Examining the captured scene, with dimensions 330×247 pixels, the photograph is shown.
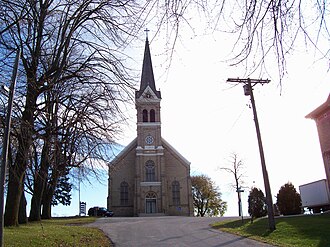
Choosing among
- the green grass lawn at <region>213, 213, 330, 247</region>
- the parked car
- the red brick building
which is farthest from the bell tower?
the green grass lawn at <region>213, 213, 330, 247</region>

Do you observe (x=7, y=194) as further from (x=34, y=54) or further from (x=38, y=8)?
(x=38, y=8)

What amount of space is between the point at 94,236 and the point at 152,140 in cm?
3732

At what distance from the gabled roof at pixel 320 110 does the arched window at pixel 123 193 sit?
32456 mm

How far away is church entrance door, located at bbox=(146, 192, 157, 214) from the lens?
5069 centimetres

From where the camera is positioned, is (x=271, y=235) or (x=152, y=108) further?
(x=152, y=108)

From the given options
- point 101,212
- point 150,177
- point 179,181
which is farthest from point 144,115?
point 101,212

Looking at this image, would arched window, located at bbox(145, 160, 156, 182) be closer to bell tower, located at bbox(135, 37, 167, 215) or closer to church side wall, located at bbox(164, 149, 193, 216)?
bell tower, located at bbox(135, 37, 167, 215)

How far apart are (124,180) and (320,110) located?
34032 millimetres

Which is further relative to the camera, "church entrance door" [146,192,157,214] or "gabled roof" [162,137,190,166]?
"gabled roof" [162,137,190,166]

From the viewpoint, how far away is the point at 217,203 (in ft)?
246

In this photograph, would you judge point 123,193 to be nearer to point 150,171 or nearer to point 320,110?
point 150,171

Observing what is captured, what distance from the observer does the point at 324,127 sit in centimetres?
2523

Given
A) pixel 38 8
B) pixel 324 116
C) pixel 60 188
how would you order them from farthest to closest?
pixel 60 188 → pixel 324 116 → pixel 38 8

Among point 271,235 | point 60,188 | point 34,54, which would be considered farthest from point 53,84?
point 60,188
